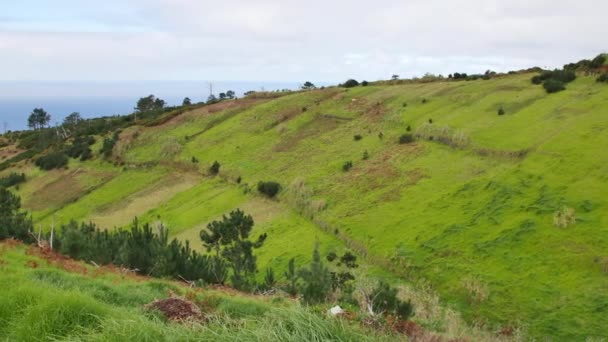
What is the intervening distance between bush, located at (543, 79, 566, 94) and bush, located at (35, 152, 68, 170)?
5614cm

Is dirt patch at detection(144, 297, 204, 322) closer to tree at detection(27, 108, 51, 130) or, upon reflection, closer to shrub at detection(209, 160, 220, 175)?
shrub at detection(209, 160, 220, 175)

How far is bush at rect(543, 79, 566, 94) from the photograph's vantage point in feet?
130

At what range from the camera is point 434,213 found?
90.0ft

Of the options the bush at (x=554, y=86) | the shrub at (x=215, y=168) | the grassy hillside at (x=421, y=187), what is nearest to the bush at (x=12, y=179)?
the grassy hillside at (x=421, y=187)

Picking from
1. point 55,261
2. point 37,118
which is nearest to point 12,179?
point 55,261

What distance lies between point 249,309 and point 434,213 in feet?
53.5

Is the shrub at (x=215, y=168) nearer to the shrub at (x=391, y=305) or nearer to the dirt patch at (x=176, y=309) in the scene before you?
the shrub at (x=391, y=305)

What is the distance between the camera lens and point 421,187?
31375 millimetres

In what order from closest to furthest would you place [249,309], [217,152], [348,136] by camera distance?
1. [249,309]
2. [348,136]
3. [217,152]

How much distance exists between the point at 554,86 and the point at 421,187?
52.8 feet

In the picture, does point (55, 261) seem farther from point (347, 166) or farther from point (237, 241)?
point (347, 166)

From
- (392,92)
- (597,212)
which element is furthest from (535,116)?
(392,92)

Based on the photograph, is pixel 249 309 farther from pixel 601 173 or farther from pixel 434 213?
pixel 601 173

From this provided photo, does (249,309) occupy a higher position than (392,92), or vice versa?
(392,92)
